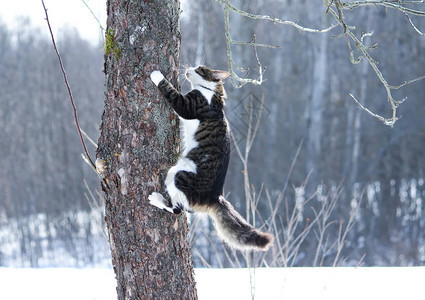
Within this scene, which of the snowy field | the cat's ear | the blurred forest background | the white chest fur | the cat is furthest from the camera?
the blurred forest background

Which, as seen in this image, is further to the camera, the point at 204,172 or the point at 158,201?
the point at 204,172

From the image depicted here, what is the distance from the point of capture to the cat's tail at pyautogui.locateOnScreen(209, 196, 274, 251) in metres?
2.22

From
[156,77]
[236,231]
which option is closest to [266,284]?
[236,231]

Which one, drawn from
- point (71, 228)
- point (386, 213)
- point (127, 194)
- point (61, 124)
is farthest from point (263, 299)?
point (61, 124)

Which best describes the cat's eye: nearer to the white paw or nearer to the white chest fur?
the white chest fur

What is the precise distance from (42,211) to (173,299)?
1344 cm

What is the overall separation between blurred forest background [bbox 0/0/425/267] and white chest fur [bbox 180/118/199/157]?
6.49 m

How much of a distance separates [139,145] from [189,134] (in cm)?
47

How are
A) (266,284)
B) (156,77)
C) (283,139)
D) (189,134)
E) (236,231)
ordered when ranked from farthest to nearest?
(283,139) → (266,284) → (189,134) → (236,231) → (156,77)

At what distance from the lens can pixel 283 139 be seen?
1422 centimetres

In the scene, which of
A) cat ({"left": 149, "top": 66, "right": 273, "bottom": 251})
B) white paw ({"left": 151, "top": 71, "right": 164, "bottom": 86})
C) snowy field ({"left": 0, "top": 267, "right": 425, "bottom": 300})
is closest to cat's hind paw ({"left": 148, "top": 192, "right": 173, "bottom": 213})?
cat ({"left": 149, "top": 66, "right": 273, "bottom": 251})

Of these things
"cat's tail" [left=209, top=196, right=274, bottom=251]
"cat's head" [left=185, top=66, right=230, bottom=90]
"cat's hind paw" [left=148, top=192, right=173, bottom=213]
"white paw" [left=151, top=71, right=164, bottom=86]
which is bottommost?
"cat's tail" [left=209, top=196, right=274, bottom=251]

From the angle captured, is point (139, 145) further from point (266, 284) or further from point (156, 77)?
point (266, 284)

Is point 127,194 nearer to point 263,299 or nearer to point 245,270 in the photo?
point 263,299
